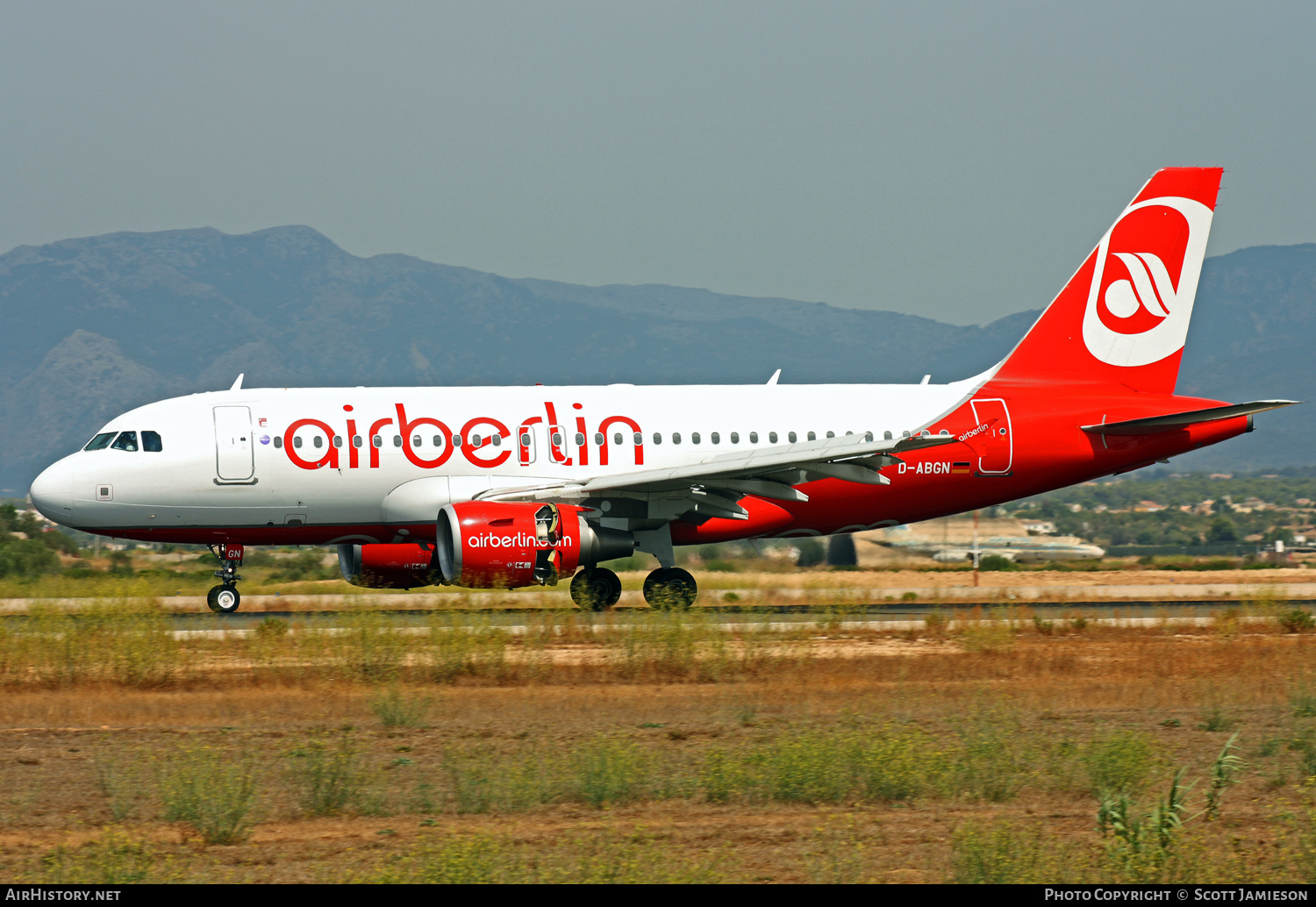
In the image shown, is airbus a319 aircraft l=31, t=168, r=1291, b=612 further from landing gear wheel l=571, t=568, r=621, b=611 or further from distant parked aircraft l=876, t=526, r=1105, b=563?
distant parked aircraft l=876, t=526, r=1105, b=563

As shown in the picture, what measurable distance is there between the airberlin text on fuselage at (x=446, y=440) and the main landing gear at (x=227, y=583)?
204 centimetres

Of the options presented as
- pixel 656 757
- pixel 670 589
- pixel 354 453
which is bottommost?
pixel 656 757

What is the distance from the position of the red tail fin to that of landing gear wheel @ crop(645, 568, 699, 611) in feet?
25.5

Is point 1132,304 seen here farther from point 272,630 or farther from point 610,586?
point 272,630

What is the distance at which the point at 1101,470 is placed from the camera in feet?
84.2

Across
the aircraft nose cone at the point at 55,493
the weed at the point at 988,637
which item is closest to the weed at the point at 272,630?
the aircraft nose cone at the point at 55,493

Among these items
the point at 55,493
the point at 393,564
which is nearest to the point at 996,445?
the point at 393,564

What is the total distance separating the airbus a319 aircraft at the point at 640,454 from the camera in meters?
22.6

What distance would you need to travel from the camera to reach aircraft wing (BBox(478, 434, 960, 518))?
21875 millimetres

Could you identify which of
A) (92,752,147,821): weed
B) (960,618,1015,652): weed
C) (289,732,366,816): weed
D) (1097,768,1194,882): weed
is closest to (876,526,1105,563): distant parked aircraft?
(960,618,1015,652): weed

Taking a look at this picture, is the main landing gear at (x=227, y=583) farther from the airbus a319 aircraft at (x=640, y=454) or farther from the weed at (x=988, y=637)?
the weed at (x=988, y=637)

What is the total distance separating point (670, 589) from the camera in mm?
22797

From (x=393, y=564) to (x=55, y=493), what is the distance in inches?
214

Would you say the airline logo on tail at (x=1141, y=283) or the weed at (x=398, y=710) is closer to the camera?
the weed at (x=398, y=710)
